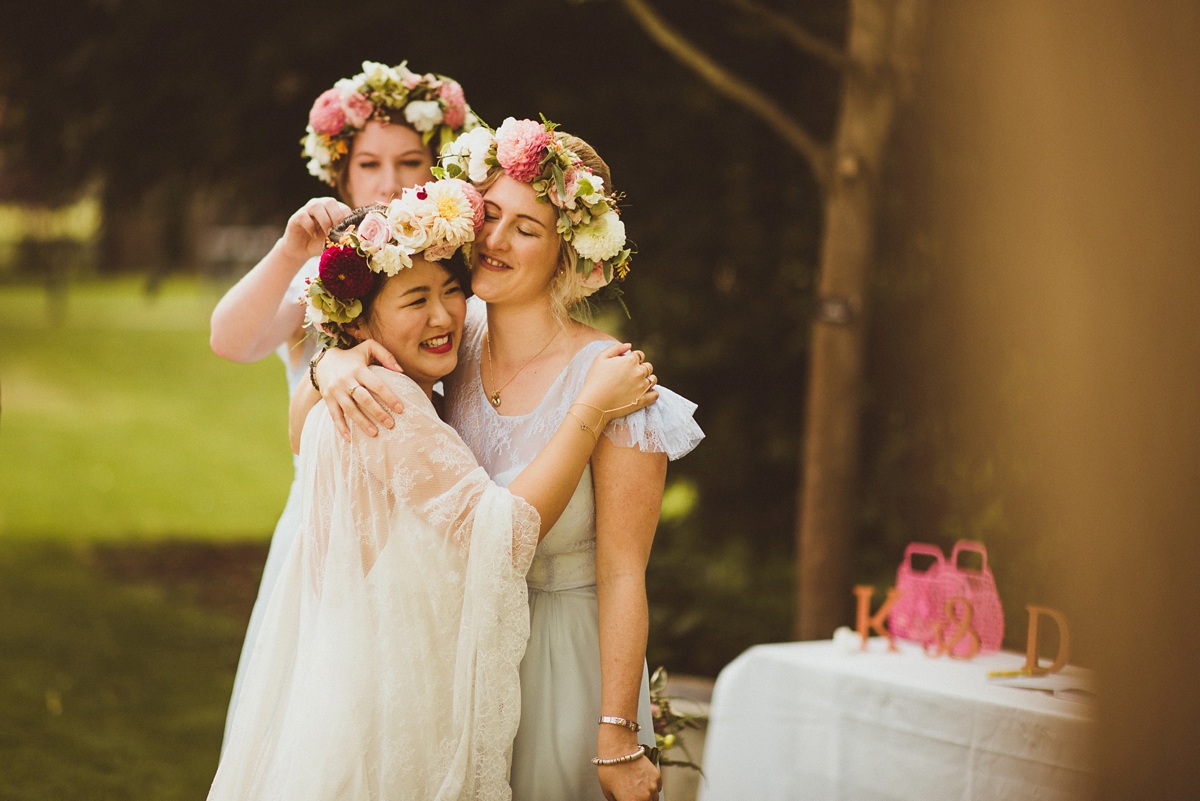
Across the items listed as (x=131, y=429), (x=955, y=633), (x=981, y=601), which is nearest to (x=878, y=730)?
(x=955, y=633)

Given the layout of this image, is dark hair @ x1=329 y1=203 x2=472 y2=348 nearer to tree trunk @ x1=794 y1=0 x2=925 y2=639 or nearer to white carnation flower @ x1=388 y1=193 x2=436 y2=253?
white carnation flower @ x1=388 y1=193 x2=436 y2=253

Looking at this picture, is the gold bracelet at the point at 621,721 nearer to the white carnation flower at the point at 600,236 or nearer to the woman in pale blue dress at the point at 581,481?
the woman in pale blue dress at the point at 581,481

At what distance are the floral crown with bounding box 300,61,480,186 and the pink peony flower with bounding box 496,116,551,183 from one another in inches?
35.1

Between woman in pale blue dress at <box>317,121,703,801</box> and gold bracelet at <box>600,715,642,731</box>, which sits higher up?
woman in pale blue dress at <box>317,121,703,801</box>

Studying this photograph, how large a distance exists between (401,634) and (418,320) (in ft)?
2.16

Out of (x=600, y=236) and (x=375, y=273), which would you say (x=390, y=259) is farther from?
(x=600, y=236)

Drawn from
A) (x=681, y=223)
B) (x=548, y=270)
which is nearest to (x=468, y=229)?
(x=548, y=270)

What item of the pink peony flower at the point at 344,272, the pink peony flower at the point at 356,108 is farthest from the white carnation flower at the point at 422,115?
the pink peony flower at the point at 344,272

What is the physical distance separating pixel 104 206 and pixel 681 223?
12.8 ft

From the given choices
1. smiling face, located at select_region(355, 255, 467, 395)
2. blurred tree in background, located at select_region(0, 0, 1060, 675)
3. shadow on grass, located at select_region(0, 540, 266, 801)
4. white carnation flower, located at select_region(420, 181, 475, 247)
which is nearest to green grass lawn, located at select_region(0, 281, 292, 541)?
shadow on grass, located at select_region(0, 540, 266, 801)

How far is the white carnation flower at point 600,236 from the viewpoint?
2.33 metres

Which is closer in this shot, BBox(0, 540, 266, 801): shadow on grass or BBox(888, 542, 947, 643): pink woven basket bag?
BBox(888, 542, 947, 643): pink woven basket bag

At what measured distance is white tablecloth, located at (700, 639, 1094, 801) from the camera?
285cm

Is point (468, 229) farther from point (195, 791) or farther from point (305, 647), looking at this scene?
point (195, 791)
